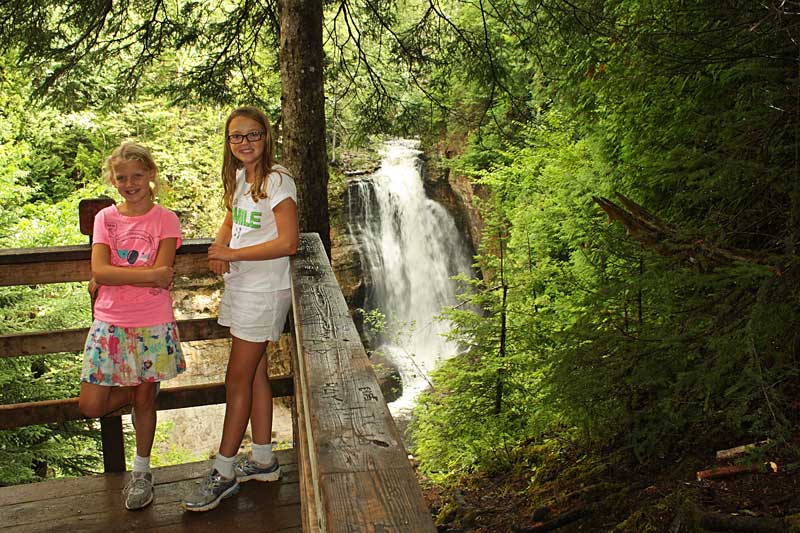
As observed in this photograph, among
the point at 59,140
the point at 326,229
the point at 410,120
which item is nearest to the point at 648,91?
the point at 410,120

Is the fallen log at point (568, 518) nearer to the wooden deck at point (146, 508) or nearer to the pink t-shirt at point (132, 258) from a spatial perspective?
the wooden deck at point (146, 508)

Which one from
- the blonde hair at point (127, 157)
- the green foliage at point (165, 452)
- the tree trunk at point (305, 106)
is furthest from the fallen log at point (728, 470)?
the green foliage at point (165, 452)

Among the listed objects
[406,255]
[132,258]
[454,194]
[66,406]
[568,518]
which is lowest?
[568,518]

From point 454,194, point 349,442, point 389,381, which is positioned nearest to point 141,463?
point 349,442

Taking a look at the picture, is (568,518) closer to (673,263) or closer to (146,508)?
(673,263)

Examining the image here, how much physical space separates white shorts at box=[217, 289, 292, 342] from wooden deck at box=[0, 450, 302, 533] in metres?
0.79

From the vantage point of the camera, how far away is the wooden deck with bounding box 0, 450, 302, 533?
280cm

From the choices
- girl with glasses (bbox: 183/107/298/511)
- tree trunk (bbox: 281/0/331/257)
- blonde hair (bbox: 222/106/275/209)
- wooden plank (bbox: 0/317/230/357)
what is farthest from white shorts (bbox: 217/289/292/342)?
tree trunk (bbox: 281/0/331/257)

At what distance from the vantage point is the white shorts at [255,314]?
2.75 metres

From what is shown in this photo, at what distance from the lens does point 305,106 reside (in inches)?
177

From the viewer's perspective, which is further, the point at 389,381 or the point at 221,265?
the point at 389,381

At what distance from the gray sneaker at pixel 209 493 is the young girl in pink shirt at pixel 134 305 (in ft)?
0.83

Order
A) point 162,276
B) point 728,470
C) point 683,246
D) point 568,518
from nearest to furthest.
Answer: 1. point 162,276
2. point 683,246
3. point 728,470
4. point 568,518

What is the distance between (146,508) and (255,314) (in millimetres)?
1086
